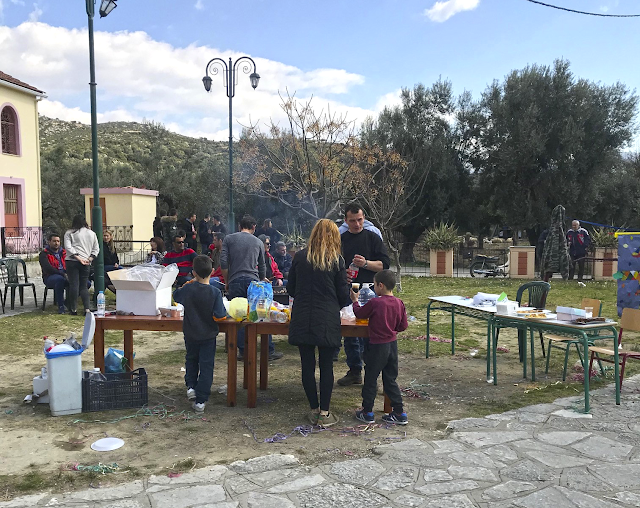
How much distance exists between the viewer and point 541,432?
4.54 m

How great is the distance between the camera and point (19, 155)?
70.0 ft

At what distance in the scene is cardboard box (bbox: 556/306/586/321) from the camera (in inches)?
211

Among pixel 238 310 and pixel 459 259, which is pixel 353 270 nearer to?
pixel 238 310

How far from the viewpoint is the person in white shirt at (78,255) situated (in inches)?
391

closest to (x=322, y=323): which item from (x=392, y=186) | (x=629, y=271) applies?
(x=629, y=271)

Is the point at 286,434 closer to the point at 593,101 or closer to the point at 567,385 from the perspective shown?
the point at 567,385

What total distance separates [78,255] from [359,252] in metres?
6.20

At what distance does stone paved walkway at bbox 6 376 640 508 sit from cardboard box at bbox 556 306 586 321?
113 centimetres

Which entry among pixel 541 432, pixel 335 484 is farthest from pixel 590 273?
pixel 335 484

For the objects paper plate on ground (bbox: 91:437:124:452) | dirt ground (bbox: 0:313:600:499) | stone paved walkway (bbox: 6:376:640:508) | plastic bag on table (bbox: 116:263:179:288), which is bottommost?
dirt ground (bbox: 0:313:600:499)

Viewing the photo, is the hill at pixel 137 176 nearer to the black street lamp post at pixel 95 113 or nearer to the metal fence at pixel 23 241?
the metal fence at pixel 23 241

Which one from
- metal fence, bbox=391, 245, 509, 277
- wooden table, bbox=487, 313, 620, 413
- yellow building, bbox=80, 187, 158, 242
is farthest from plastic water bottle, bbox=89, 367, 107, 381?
yellow building, bbox=80, 187, 158, 242

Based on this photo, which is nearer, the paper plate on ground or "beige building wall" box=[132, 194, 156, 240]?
the paper plate on ground

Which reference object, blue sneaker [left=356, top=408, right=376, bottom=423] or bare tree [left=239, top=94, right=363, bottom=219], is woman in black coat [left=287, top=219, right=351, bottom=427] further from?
bare tree [left=239, top=94, right=363, bottom=219]
